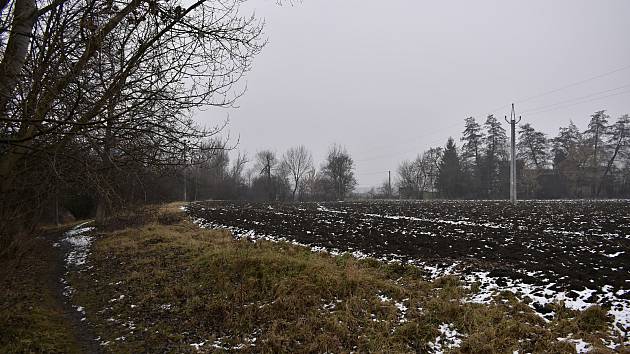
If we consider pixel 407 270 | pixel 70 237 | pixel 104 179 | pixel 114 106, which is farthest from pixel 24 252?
pixel 70 237

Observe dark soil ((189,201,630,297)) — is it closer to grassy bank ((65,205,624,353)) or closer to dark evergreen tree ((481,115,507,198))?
grassy bank ((65,205,624,353))

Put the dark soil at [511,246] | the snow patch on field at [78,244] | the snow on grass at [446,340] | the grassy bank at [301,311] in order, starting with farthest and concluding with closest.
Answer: the snow patch on field at [78,244]
the dark soil at [511,246]
the grassy bank at [301,311]
the snow on grass at [446,340]

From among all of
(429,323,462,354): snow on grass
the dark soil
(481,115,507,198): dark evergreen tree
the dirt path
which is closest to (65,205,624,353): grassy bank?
(429,323,462,354): snow on grass

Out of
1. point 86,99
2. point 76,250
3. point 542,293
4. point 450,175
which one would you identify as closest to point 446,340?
point 542,293

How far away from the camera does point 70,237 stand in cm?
1992

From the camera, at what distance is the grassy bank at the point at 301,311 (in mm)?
6203

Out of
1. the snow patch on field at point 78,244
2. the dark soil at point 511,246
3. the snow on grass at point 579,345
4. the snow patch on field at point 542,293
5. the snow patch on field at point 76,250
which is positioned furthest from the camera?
the snow patch on field at point 78,244

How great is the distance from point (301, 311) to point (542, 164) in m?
74.7

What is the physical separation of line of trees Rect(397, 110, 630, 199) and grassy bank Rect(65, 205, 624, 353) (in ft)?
219

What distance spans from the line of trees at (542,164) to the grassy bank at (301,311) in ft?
219

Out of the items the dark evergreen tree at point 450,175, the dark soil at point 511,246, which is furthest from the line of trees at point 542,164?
the dark soil at point 511,246

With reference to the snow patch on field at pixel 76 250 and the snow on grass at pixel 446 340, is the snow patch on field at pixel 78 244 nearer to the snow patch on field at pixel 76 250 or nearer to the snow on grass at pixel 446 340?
the snow patch on field at pixel 76 250

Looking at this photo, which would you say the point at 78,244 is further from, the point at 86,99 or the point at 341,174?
the point at 341,174

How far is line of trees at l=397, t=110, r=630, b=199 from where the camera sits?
206 feet
